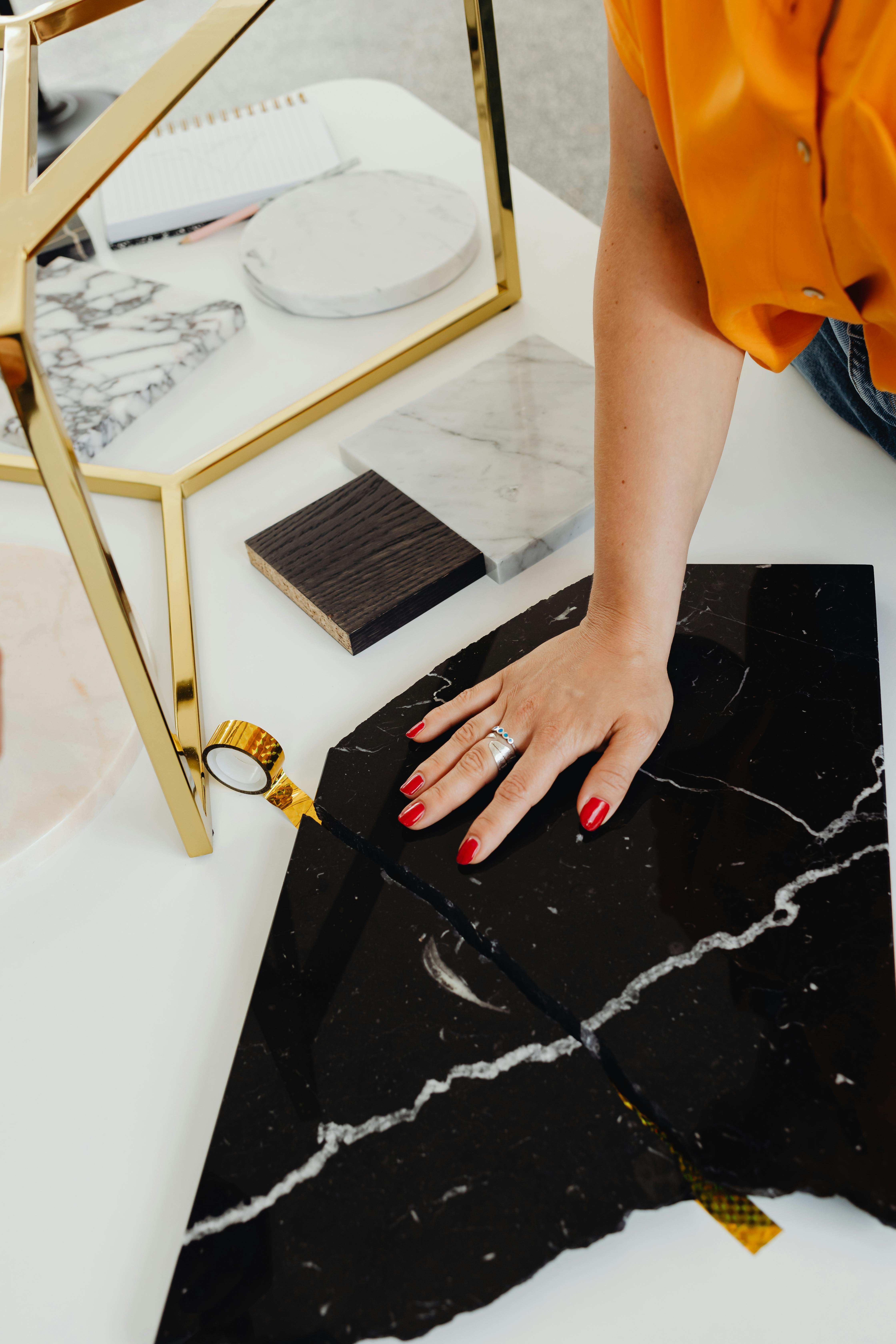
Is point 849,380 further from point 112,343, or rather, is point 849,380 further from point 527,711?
point 112,343

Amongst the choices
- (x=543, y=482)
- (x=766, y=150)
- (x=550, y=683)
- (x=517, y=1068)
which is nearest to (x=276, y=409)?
(x=543, y=482)

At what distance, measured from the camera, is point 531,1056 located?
57cm

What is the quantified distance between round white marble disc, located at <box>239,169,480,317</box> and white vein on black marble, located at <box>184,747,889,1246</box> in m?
0.75

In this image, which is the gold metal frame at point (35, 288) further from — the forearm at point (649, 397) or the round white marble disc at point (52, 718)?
the forearm at point (649, 397)

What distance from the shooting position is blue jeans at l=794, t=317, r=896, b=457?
82cm

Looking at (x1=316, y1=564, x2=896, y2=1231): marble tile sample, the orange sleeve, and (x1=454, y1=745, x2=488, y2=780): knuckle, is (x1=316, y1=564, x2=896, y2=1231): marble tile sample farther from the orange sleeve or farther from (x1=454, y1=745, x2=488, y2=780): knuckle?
the orange sleeve

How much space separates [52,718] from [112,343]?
462mm

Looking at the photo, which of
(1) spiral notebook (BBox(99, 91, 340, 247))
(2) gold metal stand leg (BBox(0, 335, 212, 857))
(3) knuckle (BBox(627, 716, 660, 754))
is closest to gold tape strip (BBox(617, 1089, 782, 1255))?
(3) knuckle (BBox(627, 716, 660, 754))

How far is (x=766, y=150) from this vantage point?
22.2 inches

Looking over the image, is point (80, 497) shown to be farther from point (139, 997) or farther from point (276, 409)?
point (276, 409)

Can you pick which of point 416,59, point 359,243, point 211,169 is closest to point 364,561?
point 359,243

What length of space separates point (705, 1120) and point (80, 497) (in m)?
0.43

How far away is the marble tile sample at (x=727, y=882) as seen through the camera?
53 cm

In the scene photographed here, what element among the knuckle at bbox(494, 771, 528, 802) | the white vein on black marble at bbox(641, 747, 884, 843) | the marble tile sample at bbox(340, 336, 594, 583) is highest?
the marble tile sample at bbox(340, 336, 594, 583)
